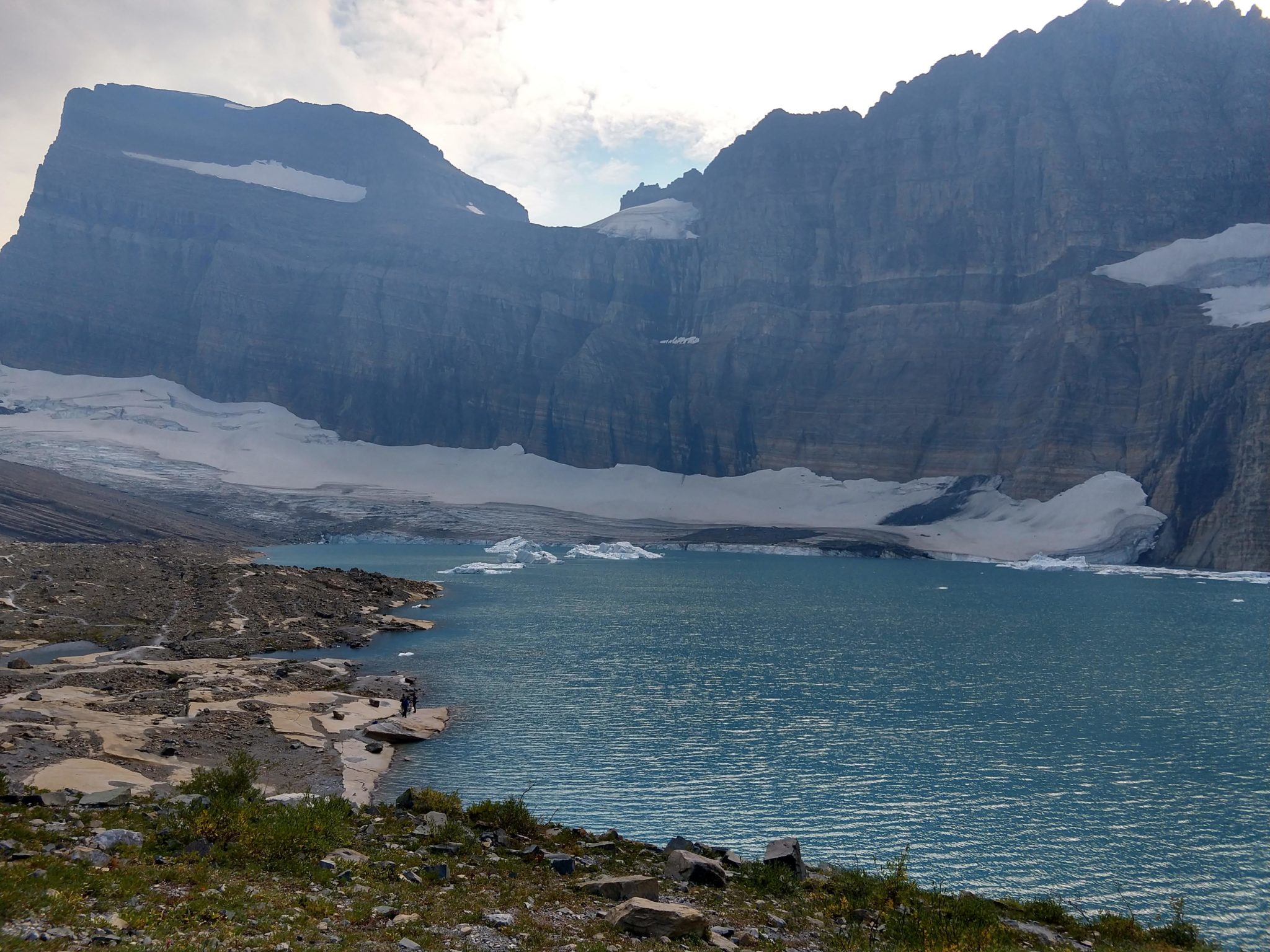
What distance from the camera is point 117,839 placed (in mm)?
12719

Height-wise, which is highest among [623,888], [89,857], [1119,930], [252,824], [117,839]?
[89,857]

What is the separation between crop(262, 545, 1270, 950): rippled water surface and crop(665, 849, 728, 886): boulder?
5531 millimetres

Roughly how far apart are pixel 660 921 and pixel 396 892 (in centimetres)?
408

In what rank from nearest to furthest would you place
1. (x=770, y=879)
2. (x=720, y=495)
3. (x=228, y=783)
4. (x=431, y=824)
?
(x=770, y=879) < (x=228, y=783) < (x=431, y=824) < (x=720, y=495)

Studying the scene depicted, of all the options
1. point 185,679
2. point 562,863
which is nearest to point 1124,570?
point 185,679

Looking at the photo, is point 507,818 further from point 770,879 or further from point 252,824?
point 770,879

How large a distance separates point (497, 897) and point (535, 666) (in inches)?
1236

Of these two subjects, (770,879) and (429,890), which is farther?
(770,879)

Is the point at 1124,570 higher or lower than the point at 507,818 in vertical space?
lower

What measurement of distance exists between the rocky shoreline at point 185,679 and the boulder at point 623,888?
10.4 meters

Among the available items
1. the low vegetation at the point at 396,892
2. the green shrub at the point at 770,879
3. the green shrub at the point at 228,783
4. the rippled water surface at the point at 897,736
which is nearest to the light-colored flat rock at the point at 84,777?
the green shrub at the point at 228,783

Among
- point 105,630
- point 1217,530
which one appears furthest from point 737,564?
point 105,630

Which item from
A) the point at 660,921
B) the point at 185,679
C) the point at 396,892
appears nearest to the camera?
the point at 660,921

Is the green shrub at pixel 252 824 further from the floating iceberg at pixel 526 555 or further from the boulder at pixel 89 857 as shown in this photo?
the floating iceberg at pixel 526 555
